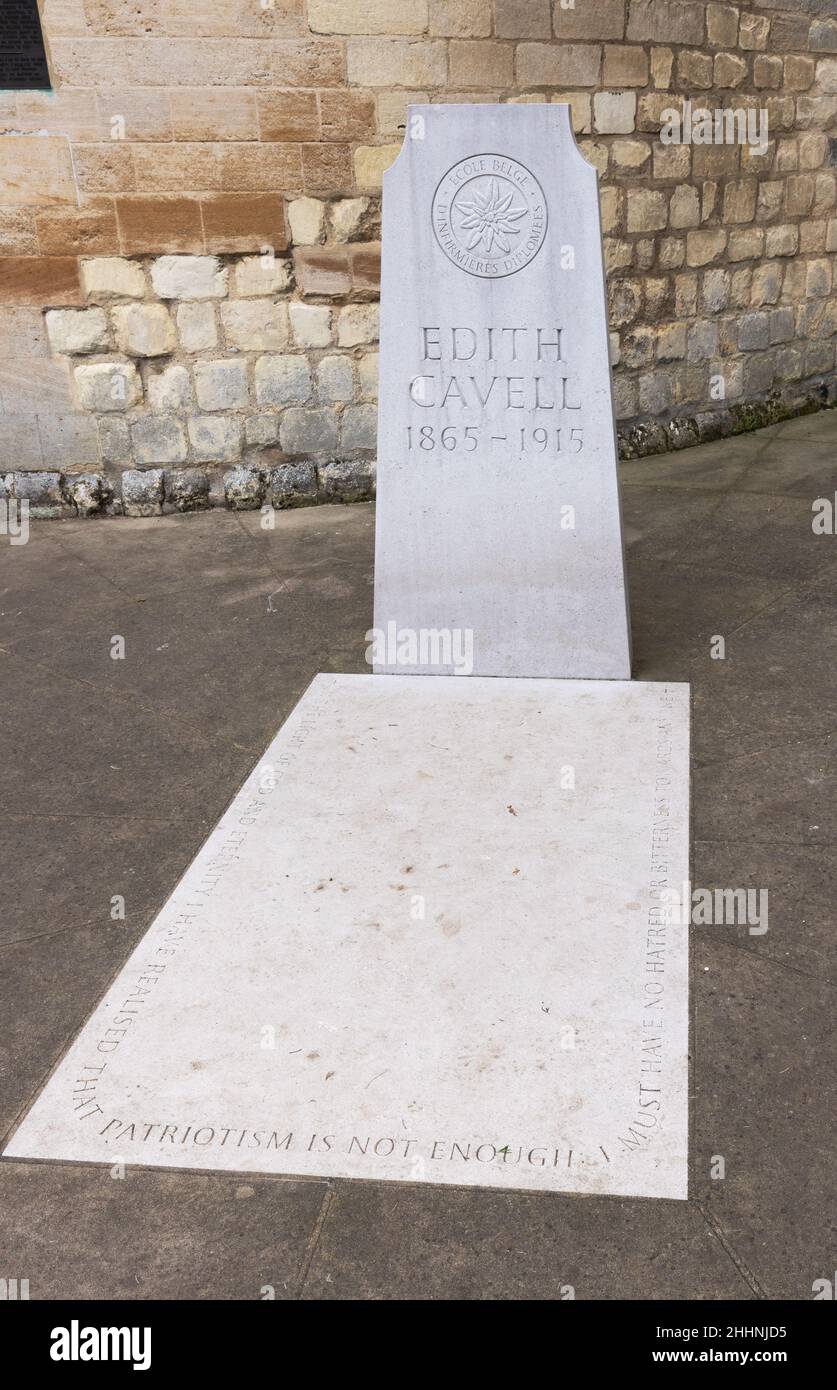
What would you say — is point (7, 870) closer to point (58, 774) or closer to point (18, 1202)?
point (58, 774)

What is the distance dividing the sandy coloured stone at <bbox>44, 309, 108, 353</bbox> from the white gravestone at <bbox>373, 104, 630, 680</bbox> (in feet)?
7.90

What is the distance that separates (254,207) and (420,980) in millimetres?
4390

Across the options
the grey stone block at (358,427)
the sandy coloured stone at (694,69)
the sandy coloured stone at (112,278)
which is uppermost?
the sandy coloured stone at (694,69)

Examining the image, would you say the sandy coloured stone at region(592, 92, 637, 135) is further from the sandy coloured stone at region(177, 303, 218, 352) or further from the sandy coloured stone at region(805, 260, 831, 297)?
the sandy coloured stone at region(177, 303, 218, 352)

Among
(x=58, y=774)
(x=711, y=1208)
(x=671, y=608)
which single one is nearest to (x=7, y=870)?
(x=58, y=774)

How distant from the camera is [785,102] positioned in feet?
23.6

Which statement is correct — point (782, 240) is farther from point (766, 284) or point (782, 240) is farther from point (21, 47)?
point (21, 47)

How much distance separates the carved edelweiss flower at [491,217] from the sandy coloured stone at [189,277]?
236 cm

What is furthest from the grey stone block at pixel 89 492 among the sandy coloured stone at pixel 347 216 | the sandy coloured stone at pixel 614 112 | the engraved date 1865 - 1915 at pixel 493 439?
the sandy coloured stone at pixel 614 112

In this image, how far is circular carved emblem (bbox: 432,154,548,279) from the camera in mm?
3779

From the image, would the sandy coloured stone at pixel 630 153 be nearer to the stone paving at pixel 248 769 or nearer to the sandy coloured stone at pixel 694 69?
the sandy coloured stone at pixel 694 69

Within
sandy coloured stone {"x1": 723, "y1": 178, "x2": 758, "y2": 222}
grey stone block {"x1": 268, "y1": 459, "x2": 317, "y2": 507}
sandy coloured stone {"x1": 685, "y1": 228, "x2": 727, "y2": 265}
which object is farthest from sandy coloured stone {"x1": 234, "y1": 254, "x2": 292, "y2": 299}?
sandy coloured stone {"x1": 723, "y1": 178, "x2": 758, "y2": 222}

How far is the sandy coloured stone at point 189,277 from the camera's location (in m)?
5.81
